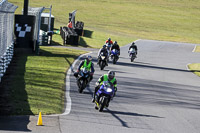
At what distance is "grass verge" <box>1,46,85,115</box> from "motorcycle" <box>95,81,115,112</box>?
116cm

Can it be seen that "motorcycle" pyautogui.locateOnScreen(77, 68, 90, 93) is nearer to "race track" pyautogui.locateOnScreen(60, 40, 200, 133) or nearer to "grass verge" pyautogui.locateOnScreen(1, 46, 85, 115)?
"race track" pyautogui.locateOnScreen(60, 40, 200, 133)

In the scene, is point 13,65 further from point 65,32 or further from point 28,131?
point 65,32

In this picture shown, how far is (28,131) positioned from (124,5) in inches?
3768

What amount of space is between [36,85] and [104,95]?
4.19 meters

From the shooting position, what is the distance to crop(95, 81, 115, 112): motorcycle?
46.8ft

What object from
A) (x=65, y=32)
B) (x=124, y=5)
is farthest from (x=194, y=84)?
(x=124, y=5)

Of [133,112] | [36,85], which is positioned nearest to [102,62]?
[36,85]

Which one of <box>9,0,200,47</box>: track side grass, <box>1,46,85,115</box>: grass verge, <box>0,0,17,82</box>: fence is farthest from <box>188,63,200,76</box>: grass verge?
<box>9,0,200,47</box>: track side grass

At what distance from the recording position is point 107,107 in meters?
15.2

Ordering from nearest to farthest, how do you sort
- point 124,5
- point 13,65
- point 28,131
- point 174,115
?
point 28,131
point 174,115
point 13,65
point 124,5

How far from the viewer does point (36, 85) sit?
17922 millimetres

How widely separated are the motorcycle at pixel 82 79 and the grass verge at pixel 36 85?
0.66 m

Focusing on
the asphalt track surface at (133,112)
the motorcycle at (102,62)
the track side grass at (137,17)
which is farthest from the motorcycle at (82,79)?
the track side grass at (137,17)

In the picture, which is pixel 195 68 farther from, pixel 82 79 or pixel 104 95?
pixel 104 95
